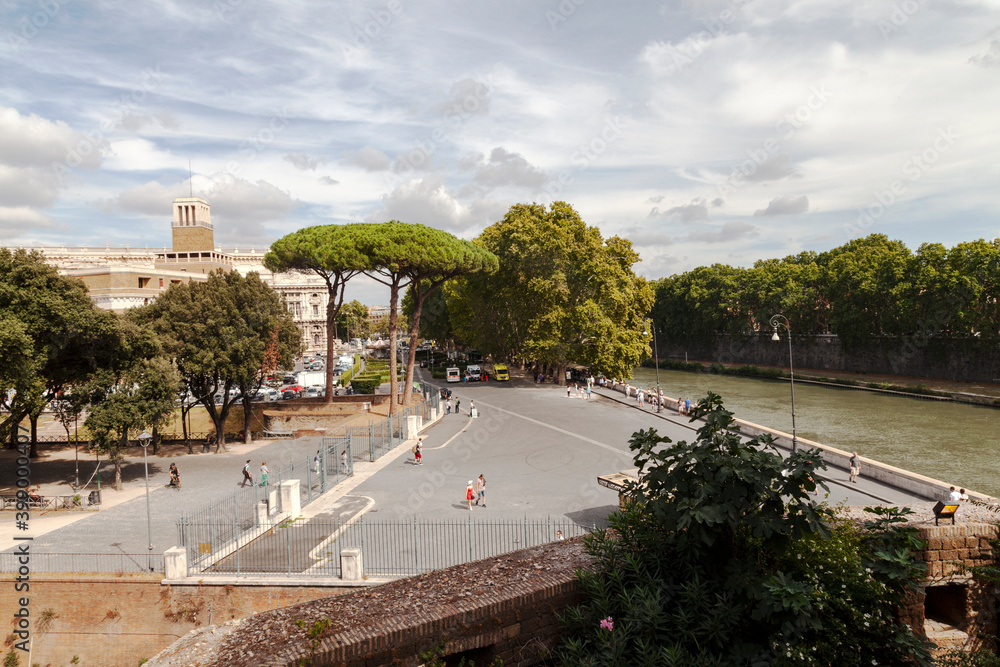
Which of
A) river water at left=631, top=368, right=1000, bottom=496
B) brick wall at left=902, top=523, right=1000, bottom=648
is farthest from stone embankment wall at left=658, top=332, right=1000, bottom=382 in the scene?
brick wall at left=902, top=523, right=1000, bottom=648

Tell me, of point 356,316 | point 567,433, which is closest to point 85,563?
point 567,433

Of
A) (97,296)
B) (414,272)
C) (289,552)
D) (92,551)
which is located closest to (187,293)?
(414,272)

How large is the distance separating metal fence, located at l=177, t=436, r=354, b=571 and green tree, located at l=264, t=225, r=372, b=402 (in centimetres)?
1090

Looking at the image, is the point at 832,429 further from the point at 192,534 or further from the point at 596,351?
the point at 192,534

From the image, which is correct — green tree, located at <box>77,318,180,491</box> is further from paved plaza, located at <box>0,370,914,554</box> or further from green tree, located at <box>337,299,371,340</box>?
green tree, located at <box>337,299,371,340</box>

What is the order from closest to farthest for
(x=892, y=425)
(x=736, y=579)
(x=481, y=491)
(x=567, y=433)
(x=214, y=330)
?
(x=736, y=579)
(x=481, y=491)
(x=214, y=330)
(x=567, y=433)
(x=892, y=425)

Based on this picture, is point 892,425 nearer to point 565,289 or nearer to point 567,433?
point 567,433

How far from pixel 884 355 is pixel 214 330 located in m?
58.3

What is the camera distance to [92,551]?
13906 millimetres

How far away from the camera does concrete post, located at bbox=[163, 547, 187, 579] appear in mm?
11758

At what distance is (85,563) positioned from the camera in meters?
12.8

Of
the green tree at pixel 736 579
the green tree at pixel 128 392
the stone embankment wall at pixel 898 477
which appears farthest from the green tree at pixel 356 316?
the green tree at pixel 736 579

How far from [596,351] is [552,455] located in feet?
66.7

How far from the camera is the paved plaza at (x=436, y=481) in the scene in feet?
51.7
